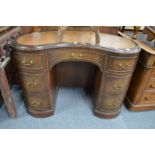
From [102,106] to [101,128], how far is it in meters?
0.23

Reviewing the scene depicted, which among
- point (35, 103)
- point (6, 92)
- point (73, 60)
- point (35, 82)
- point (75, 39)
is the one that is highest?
point (75, 39)

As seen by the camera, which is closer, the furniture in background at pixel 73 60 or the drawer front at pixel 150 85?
the furniture in background at pixel 73 60

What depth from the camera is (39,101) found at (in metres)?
1.49

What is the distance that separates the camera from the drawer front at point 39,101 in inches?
57.5

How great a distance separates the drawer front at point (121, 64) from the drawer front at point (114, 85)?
0.28 ft

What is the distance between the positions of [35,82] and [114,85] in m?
0.73

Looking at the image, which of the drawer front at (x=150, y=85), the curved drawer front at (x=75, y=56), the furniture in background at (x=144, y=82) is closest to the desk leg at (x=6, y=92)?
the curved drawer front at (x=75, y=56)

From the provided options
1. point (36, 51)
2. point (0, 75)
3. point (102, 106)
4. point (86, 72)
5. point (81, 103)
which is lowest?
Answer: point (81, 103)

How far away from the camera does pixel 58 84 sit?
1.99m

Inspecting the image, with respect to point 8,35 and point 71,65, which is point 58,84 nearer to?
point 71,65

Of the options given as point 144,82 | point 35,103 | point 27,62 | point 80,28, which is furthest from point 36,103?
point 144,82

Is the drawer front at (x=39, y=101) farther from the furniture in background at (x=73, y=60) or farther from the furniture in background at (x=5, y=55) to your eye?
the furniture in background at (x=5, y=55)

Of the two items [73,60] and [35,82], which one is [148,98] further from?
[35,82]

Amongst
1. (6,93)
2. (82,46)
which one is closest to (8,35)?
(6,93)
